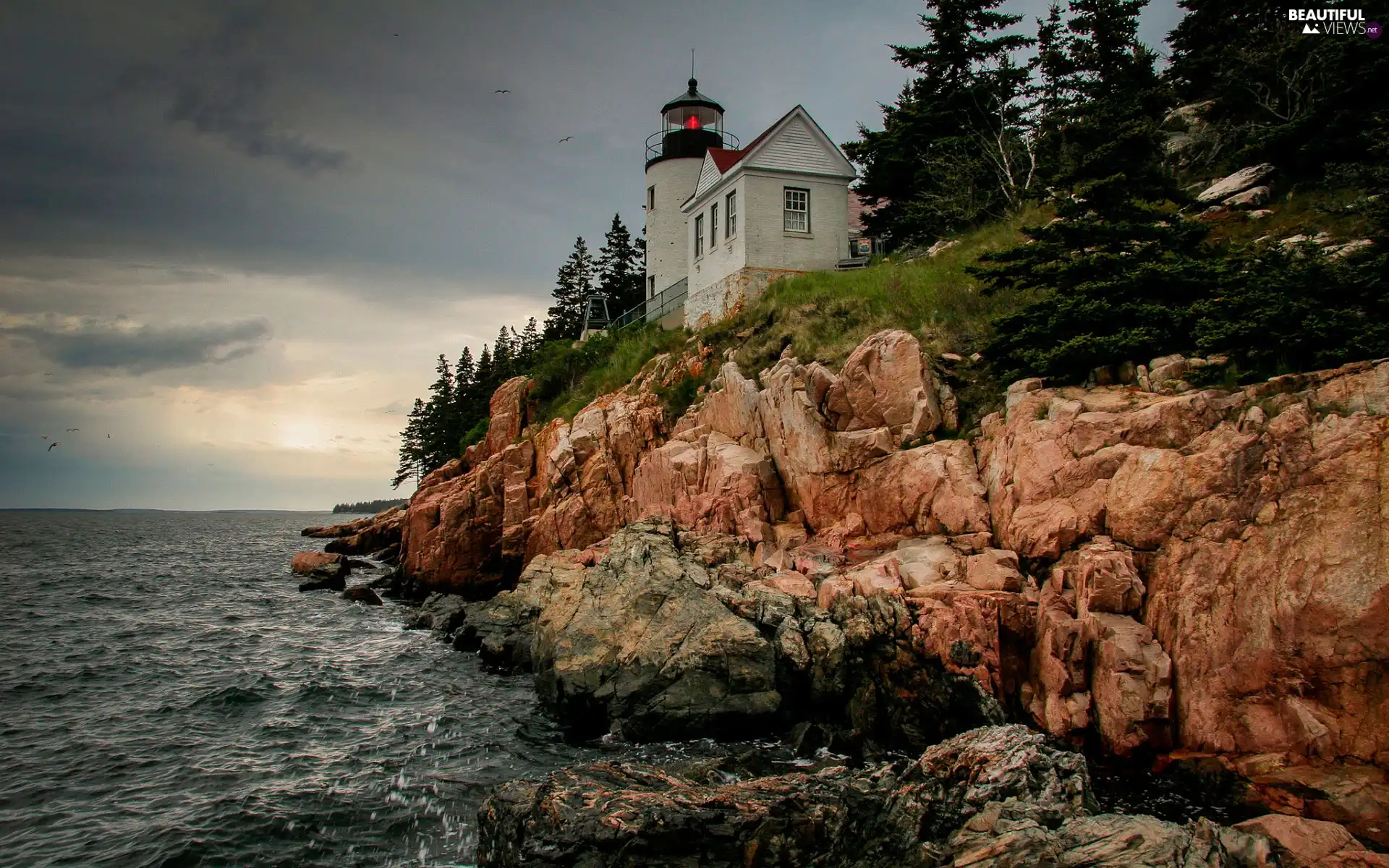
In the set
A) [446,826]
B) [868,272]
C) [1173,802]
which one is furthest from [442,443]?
[1173,802]

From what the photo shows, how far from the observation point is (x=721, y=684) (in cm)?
1304

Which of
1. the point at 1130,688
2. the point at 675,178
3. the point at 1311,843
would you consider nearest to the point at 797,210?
the point at 675,178

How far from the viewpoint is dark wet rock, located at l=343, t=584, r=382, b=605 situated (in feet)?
93.1

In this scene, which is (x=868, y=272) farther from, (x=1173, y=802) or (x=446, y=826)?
(x=446, y=826)

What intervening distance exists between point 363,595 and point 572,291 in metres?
39.7

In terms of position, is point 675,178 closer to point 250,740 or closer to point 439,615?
point 439,615

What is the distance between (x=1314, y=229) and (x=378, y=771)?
2090 centimetres

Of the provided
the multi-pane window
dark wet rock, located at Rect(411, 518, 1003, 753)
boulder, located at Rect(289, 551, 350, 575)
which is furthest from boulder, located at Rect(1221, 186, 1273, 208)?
boulder, located at Rect(289, 551, 350, 575)

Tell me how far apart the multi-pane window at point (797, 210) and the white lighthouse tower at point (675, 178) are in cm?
971

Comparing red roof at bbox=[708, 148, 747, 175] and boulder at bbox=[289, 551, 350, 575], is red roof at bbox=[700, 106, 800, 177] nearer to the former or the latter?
red roof at bbox=[708, 148, 747, 175]

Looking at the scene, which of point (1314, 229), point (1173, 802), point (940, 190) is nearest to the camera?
point (1173, 802)

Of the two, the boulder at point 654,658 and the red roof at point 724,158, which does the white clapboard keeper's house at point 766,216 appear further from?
the boulder at point 654,658

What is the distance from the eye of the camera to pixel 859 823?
8195 millimetres

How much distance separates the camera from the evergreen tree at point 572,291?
61.8 m
